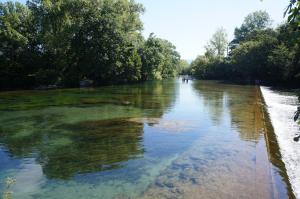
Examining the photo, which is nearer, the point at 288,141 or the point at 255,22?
the point at 288,141

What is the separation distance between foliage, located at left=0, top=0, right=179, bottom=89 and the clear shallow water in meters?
36.7

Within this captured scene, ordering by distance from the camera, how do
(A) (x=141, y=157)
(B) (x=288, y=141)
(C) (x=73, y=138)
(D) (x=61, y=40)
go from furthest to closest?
(D) (x=61, y=40)
(C) (x=73, y=138)
(B) (x=288, y=141)
(A) (x=141, y=157)

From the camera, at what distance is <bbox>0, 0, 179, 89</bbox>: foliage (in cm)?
5497

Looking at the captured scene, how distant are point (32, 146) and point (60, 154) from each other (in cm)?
214

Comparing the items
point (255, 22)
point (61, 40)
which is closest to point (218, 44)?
point (255, 22)

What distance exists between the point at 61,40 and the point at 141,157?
1944 inches

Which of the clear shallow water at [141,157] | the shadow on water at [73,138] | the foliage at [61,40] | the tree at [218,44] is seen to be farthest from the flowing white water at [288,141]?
the tree at [218,44]

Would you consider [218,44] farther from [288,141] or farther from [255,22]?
[288,141]

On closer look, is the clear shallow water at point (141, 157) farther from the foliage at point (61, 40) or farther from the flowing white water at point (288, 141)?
the foliage at point (61, 40)

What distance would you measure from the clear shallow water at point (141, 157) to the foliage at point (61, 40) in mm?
36724

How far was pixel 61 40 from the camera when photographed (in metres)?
57.6

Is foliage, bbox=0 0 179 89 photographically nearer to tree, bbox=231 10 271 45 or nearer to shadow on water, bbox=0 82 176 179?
shadow on water, bbox=0 82 176 179

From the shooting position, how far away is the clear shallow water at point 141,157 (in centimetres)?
936

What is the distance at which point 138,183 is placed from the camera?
388 inches
